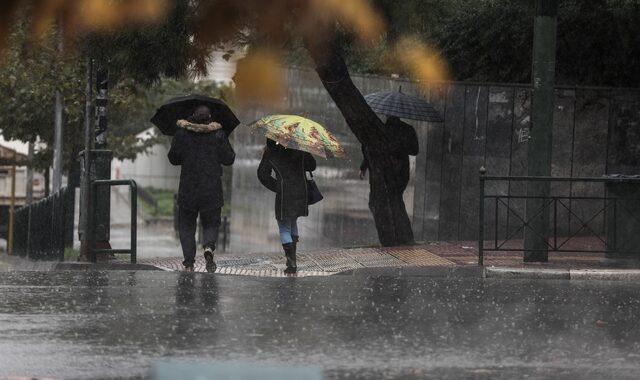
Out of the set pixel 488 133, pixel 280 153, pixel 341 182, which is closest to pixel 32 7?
pixel 280 153

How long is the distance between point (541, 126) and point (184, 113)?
150 inches

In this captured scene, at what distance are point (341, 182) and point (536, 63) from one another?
6061 millimetres

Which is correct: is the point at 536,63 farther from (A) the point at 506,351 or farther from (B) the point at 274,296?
(A) the point at 506,351

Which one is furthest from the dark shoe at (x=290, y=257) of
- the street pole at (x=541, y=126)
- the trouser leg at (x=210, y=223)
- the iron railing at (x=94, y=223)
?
the street pole at (x=541, y=126)

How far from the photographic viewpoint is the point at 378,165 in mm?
14672

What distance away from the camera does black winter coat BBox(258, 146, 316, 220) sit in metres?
11.9

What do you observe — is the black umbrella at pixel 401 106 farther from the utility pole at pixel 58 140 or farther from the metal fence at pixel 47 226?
the utility pole at pixel 58 140

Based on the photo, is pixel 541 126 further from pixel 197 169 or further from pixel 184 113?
pixel 184 113

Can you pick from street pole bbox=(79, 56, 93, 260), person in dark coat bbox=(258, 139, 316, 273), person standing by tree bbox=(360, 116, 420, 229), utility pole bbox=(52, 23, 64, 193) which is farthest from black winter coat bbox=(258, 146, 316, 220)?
utility pole bbox=(52, 23, 64, 193)

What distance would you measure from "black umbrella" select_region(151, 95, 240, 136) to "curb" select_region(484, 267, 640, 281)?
3.20 m

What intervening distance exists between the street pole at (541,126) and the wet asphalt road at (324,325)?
133cm

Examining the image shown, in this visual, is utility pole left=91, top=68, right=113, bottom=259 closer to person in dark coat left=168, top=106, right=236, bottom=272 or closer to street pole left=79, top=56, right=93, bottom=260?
street pole left=79, top=56, right=93, bottom=260

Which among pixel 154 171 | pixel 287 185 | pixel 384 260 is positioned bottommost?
pixel 384 260

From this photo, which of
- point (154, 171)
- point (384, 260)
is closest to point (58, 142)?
point (384, 260)
